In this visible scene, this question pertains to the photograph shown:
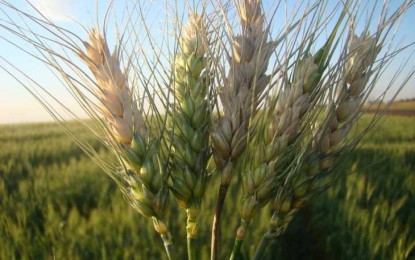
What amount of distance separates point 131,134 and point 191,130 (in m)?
0.10

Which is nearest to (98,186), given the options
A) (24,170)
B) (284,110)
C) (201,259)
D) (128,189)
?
(201,259)

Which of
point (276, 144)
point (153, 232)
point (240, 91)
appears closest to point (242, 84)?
point (240, 91)

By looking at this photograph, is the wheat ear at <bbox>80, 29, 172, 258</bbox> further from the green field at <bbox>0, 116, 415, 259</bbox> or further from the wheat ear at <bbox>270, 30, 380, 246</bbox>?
the green field at <bbox>0, 116, 415, 259</bbox>

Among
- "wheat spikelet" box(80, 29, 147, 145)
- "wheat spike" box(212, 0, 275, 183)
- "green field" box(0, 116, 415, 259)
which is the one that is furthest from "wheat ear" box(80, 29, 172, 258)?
"green field" box(0, 116, 415, 259)

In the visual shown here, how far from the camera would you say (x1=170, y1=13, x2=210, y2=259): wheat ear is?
730 mm

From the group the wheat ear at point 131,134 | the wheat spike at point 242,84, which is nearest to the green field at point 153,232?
the wheat spike at point 242,84

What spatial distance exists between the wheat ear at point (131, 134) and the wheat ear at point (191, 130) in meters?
0.04

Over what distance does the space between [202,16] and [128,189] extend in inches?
14.4

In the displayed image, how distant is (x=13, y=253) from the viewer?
65.3 inches

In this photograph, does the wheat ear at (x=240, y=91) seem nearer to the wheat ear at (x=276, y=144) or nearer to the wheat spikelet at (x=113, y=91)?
the wheat ear at (x=276, y=144)

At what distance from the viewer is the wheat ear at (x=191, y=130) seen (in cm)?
73

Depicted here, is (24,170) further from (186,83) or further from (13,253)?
(186,83)

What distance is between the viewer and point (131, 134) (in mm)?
730

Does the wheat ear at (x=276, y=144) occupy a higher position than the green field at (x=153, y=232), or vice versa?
the wheat ear at (x=276, y=144)
